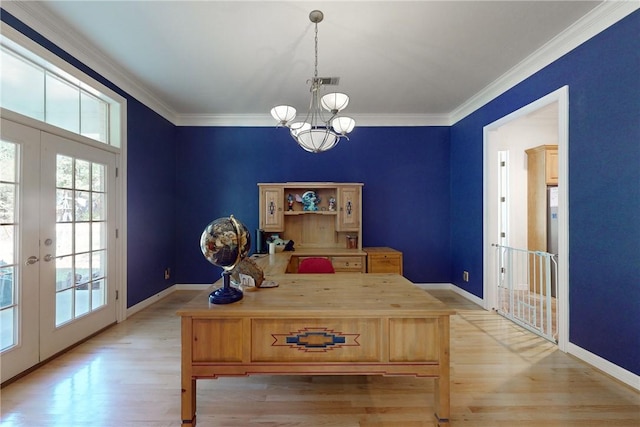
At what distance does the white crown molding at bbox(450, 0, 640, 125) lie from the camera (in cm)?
218

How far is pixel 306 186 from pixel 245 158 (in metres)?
1.13

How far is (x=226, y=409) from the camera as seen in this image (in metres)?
1.89

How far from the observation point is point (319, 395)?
6.66 ft

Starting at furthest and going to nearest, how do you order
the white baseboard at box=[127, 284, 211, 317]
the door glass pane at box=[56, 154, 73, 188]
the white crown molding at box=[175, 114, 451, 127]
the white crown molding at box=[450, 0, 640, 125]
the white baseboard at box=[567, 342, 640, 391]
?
the white crown molding at box=[175, 114, 451, 127] < the white baseboard at box=[127, 284, 211, 317] < the door glass pane at box=[56, 154, 73, 188] < the white crown molding at box=[450, 0, 640, 125] < the white baseboard at box=[567, 342, 640, 391]

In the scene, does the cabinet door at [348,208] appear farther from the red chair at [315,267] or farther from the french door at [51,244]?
the french door at [51,244]

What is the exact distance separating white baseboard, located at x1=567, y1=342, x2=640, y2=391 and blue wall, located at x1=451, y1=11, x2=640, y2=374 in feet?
0.13

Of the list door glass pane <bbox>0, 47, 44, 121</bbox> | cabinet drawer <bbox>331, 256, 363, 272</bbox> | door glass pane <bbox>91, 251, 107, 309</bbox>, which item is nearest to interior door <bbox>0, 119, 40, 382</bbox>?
door glass pane <bbox>0, 47, 44, 121</bbox>

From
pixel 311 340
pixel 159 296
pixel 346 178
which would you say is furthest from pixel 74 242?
pixel 346 178

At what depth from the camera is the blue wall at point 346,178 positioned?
4758 millimetres

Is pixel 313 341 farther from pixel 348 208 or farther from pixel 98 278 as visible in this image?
pixel 348 208

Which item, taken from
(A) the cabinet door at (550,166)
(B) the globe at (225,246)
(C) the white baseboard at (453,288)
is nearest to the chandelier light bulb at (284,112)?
(B) the globe at (225,246)

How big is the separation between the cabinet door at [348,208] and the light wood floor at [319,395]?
228 centimetres

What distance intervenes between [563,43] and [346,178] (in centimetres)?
293

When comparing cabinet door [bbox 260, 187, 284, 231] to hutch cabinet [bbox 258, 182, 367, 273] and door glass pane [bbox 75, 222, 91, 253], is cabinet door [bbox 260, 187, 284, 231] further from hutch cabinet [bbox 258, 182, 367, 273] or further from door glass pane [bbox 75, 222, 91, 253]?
door glass pane [bbox 75, 222, 91, 253]
